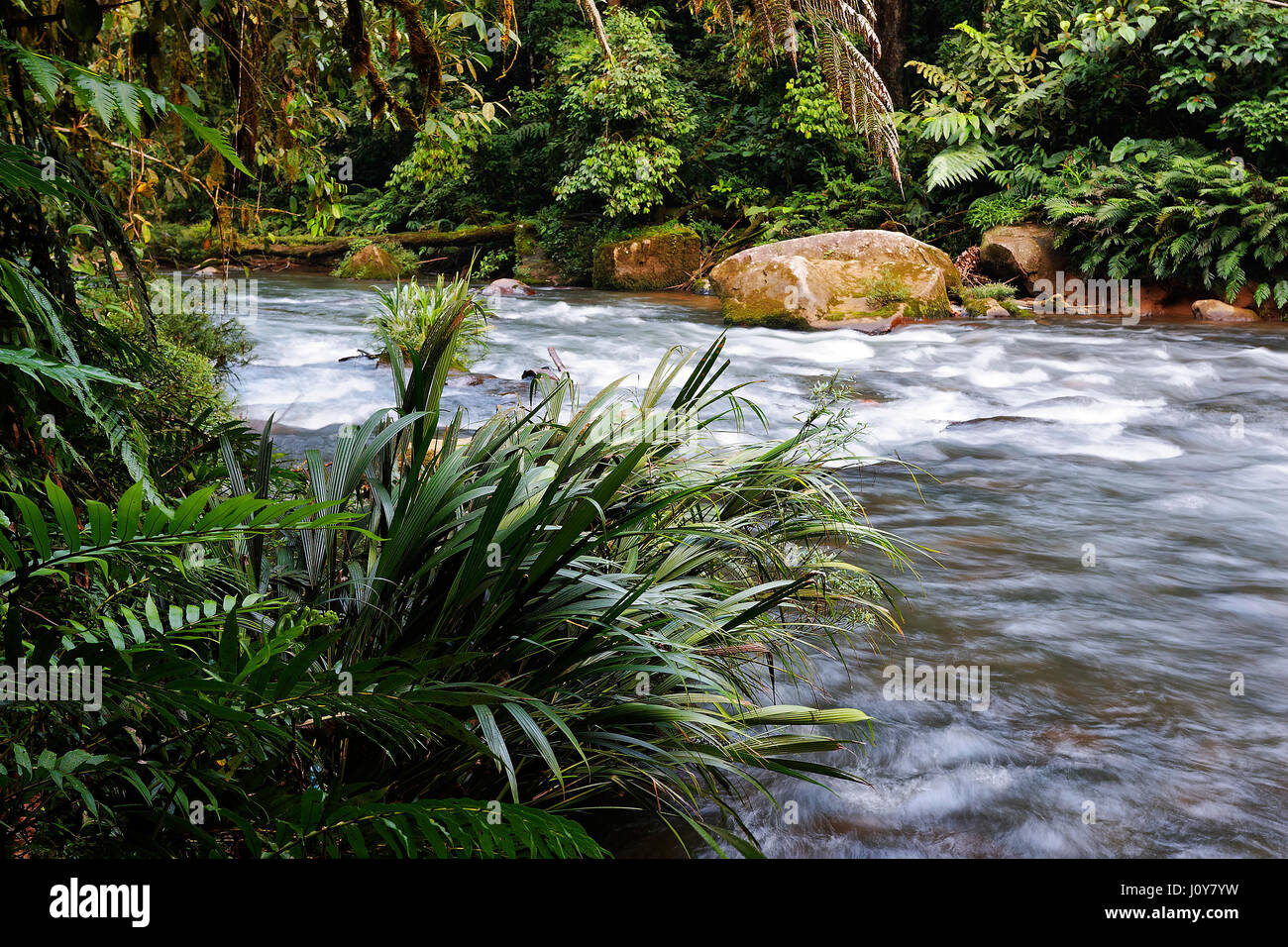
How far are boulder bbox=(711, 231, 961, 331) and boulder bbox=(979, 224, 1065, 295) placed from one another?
70.0 inches

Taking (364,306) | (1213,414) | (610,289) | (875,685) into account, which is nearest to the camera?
(875,685)

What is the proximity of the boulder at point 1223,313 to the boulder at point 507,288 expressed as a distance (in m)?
10.1

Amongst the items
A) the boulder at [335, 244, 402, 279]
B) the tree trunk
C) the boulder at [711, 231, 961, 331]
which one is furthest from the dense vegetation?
the tree trunk

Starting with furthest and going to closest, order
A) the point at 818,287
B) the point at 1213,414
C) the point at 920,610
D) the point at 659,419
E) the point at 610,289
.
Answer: the point at 610,289
the point at 818,287
the point at 1213,414
the point at 920,610
the point at 659,419

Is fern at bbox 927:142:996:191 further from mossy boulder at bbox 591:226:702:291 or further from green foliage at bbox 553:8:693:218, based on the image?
green foliage at bbox 553:8:693:218

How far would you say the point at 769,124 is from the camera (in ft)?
56.4

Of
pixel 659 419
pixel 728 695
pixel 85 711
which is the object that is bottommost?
pixel 728 695

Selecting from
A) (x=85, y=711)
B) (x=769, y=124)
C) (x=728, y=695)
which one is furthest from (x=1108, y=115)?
(x=85, y=711)

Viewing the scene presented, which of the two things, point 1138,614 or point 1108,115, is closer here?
point 1138,614

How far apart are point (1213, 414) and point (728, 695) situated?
24.2ft

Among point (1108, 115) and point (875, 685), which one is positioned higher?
point (1108, 115)

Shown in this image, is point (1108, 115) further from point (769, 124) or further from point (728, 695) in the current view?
point (728, 695)

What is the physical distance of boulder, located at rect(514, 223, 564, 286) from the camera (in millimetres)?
16781

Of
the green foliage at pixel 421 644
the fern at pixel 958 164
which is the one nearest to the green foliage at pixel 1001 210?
the fern at pixel 958 164
